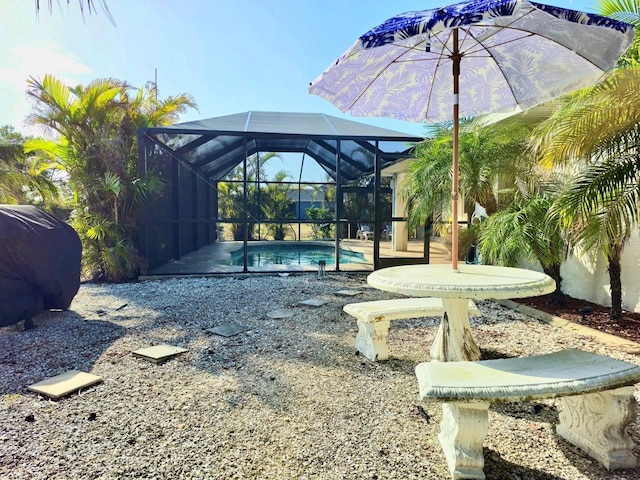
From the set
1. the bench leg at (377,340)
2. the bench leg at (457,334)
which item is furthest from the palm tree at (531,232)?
the bench leg at (377,340)

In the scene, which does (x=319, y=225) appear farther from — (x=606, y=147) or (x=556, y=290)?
(x=606, y=147)

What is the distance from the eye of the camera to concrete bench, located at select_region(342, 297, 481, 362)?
3.31 metres

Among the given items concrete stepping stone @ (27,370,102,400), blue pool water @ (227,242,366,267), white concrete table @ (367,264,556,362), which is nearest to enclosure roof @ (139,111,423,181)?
blue pool water @ (227,242,366,267)

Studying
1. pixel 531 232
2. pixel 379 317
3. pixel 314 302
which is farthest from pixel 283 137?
pixel 379 317

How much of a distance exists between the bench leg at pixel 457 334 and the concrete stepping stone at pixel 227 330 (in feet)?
6.90

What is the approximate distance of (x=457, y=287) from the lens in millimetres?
2420

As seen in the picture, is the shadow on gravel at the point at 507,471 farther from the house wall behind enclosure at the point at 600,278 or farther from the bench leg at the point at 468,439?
the house wall behind enclosure at the point at 600,278

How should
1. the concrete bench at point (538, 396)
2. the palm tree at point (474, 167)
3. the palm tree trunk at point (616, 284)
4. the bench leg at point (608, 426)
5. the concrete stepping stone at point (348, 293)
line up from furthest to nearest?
the concrete stepping stone at point (348, 293)
the palm tree at point (474, 167)
the palm tree trunk at point (616, 284)
the bench leg at point (608, 426)
the concrete bench at point (538, 396)

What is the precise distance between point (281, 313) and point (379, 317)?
1.88 metres

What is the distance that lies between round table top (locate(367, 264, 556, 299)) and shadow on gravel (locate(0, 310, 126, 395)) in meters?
2.52

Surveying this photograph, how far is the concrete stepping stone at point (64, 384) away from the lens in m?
2.68

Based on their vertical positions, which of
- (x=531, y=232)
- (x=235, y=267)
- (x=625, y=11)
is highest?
(x=625, y=11)

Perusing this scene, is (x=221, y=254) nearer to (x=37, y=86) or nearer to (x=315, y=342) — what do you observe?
(x=37, y=86)

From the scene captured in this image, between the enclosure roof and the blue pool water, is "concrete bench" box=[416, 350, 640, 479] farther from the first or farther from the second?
the blue pool water
